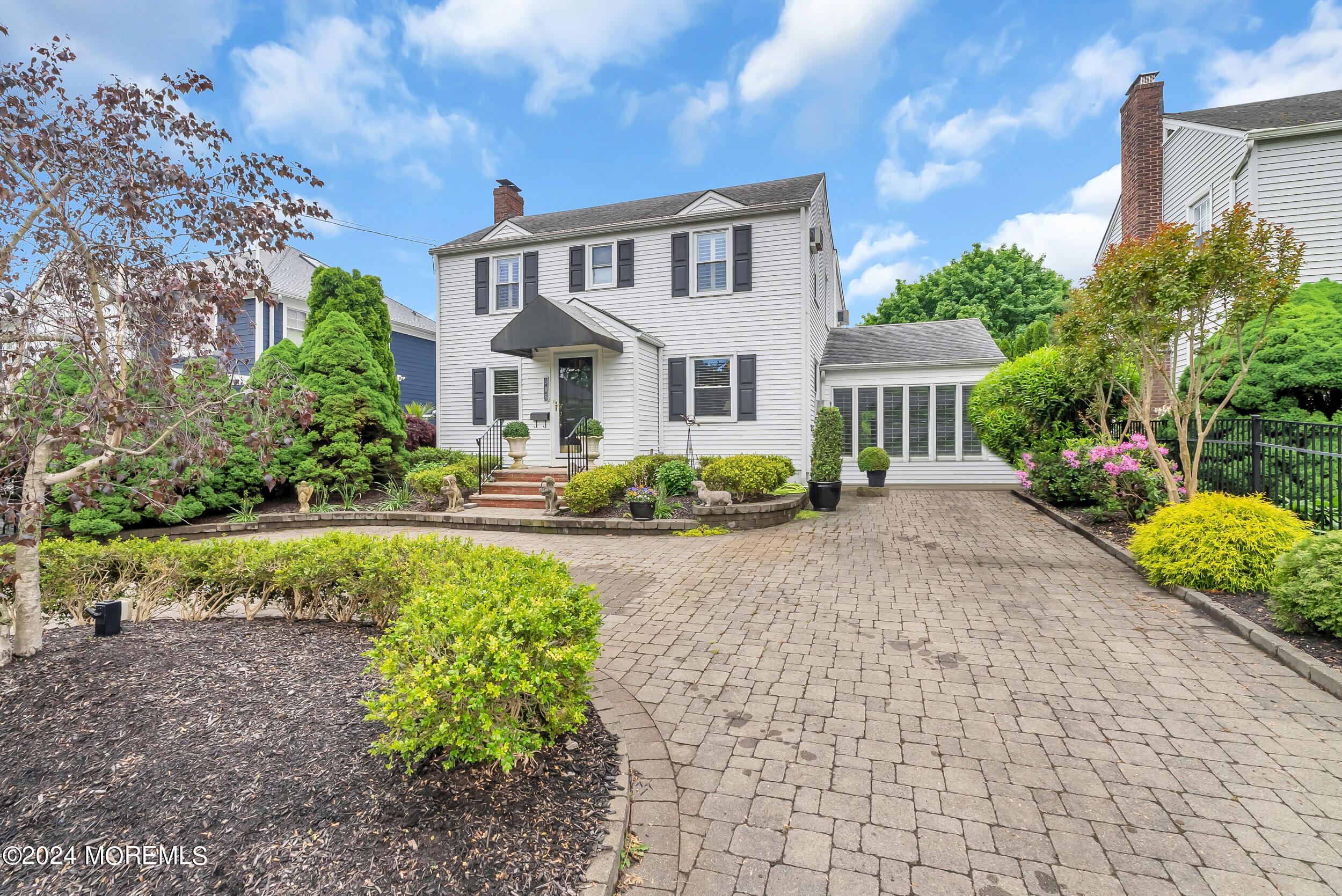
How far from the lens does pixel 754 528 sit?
374 inches

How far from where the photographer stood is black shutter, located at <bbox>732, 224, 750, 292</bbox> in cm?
1288

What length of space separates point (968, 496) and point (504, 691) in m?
13.1

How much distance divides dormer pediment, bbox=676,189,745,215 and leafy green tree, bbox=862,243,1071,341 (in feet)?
71.1

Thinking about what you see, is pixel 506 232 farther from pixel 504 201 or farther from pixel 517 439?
pixel 517 439

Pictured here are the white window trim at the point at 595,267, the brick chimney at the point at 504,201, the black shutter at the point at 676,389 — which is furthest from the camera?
the brick chimney at the point at 504,201

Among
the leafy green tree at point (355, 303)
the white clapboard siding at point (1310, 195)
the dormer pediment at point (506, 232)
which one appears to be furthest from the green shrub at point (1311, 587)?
→ the dormer pediment at point (506, 232)

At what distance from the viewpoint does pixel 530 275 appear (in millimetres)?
14531

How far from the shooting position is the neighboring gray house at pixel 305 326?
17.3 meters

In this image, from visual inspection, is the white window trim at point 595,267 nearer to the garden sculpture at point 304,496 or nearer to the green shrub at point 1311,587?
the garden sculpture at point 304,496

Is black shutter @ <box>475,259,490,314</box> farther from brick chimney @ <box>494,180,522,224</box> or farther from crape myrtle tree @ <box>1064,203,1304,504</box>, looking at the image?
crape myrtle tree @ <box>1064,203,1304,504</box>

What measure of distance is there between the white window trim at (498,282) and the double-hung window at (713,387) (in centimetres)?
502

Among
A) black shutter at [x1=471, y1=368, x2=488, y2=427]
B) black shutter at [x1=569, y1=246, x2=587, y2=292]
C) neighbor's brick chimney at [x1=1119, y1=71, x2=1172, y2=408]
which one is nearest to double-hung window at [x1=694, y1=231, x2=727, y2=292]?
black shutter at [x1=569, y1=246, x2=587, y2=292]

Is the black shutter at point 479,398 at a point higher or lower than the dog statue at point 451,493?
higher

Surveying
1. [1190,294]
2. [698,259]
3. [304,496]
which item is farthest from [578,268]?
[1190,294]
